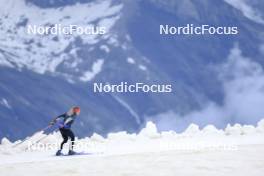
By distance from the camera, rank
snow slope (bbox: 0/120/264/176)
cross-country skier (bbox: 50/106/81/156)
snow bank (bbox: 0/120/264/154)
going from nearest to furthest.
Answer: snow slope (bbox: 0/120/264/176), cross-country skier (bbox: 50/106/81/156), snow bank (bbox: 0/120/264/154)

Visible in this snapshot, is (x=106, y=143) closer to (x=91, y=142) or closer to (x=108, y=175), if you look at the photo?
(x=91, y=142)

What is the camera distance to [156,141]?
26344mm

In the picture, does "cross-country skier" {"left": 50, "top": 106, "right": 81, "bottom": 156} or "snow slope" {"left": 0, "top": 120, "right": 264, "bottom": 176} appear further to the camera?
"cross-country skier" {"left": 50, "top": 106, "right": 81, "bottom": 156}

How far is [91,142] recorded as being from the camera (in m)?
26.3

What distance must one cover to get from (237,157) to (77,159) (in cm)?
474

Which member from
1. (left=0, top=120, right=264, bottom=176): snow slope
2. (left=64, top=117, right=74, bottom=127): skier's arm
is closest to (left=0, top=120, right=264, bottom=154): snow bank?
(left=0, top=120, right=264, bottom=176): snow slope

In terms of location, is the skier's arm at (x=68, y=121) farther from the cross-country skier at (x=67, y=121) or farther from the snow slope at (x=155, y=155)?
the snow slope at (x=155, y=155)

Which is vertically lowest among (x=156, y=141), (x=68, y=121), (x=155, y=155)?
(x=155, y=155)

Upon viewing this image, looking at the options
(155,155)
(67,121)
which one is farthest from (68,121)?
(155,155)

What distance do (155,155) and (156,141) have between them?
4801 mm

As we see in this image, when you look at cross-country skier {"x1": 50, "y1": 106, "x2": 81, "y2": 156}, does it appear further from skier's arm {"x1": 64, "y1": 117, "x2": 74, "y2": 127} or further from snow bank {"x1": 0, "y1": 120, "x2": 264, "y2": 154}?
snow bank {"x1": 0, "y1": 120, "x2": 264, "y2": 154}

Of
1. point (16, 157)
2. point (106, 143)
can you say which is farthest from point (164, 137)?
point (16, 157)

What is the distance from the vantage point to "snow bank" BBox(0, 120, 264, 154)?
78.0ft

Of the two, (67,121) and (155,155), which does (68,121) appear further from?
(155,155)
